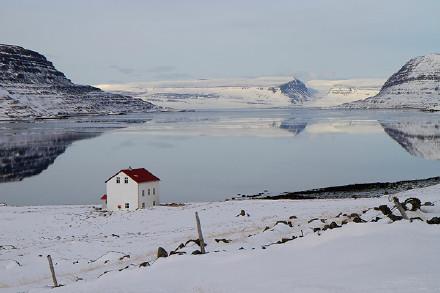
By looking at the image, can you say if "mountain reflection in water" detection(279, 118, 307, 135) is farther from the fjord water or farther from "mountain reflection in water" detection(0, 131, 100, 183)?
"mountain reflection in water" detection(0, 131, 100, 183)

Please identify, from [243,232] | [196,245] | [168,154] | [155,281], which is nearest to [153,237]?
[243,232]

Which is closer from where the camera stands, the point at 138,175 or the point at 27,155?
the point at 138,175

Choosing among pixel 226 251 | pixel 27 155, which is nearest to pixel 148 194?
pixel 226 251

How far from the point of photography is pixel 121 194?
129ft

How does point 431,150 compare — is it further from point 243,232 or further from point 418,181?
point 243,232

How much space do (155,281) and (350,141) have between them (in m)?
91.9

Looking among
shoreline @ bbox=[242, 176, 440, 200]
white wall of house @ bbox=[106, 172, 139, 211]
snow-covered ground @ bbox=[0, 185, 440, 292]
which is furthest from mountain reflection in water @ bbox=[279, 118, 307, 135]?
snow-covered ground @ bbox=[0, 185, 440, 292]

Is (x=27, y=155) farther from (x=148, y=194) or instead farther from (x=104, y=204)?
(x=148, y=194)

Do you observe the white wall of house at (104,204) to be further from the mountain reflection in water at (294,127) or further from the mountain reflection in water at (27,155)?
the mountain reflection in water at (294,127)

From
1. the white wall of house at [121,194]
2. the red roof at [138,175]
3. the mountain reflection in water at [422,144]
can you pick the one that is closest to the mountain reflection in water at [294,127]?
the mountain reflection in water at [422,144]

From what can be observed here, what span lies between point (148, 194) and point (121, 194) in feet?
7.41

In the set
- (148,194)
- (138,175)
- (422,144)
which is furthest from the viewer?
(422,144)

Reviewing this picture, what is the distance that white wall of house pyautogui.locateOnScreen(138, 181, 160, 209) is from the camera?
3916 cm

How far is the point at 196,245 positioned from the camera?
61.8 ft
